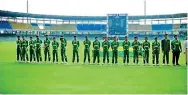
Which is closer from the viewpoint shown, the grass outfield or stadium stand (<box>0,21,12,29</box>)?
the grass outfield

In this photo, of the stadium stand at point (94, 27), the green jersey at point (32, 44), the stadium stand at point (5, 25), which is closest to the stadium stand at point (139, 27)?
the stadium stand at point (94, 27)

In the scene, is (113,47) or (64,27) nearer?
(113,47)

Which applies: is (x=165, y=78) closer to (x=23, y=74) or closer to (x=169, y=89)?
(x=169, y=89)

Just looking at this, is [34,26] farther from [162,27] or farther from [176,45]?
[176,45]

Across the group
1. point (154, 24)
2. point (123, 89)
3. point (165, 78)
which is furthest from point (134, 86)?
point (154, 24)

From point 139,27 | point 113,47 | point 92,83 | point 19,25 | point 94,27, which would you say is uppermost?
point 19,25

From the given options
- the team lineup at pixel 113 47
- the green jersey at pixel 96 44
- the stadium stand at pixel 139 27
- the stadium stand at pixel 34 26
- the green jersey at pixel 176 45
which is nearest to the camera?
the green jersey at pixel 176 45

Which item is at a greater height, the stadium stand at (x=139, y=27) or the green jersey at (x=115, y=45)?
the stadium stand at (x=139, y=27)

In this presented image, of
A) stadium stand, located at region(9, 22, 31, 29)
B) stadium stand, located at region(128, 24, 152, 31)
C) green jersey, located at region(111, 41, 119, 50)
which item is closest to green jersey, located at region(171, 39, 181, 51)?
green jersey, located at region(111, 41, 119, 50)

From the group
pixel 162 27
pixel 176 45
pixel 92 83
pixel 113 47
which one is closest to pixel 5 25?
pixel 162 27

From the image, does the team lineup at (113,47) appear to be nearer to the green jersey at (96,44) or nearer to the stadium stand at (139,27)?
the green jersey at (96,44)

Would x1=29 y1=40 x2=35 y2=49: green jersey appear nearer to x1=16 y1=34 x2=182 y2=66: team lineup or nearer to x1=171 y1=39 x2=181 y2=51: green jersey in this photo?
x1=16 y1=34 x2=182 y2=66: team lineup

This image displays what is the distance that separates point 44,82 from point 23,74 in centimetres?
196

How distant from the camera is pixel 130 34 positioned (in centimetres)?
5397
